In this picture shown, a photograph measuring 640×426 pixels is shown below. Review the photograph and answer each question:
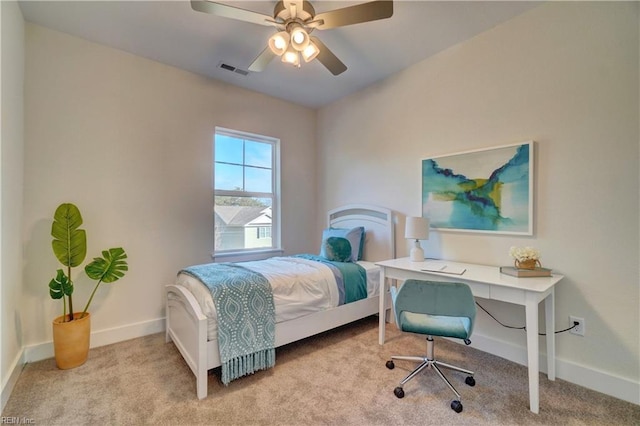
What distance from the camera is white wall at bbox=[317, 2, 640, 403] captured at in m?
1.86

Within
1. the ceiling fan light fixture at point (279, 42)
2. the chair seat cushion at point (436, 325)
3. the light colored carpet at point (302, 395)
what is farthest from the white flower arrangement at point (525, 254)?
the ceiling fan light fixture at point (279, 42)

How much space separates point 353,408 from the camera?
1742 mm

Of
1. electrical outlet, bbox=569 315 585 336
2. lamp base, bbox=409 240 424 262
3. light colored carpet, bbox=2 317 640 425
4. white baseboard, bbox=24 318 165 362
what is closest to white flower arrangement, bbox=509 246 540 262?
electrical outlet, bbox=569 315 585 336

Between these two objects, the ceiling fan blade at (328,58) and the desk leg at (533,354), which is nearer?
the desk leg at (533,354)

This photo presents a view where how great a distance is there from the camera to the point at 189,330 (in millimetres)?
2070

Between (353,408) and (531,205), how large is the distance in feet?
6.49

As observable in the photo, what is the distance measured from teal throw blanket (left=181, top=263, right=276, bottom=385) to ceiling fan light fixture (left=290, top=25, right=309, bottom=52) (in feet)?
5.62

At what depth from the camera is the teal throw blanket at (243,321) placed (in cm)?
194

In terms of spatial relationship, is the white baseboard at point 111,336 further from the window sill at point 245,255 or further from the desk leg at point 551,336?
the desk leg at point 551,336

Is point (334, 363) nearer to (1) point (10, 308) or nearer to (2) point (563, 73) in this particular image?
(1) point (10, 308)

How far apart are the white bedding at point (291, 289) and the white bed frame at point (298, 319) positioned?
55 mm

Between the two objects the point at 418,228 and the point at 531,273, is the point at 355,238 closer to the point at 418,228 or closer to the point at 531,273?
the point at 418,228

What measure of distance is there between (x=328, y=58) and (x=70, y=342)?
9.65 ft

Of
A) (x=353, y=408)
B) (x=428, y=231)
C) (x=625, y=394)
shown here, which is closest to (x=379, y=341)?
(x=353, y=408)
